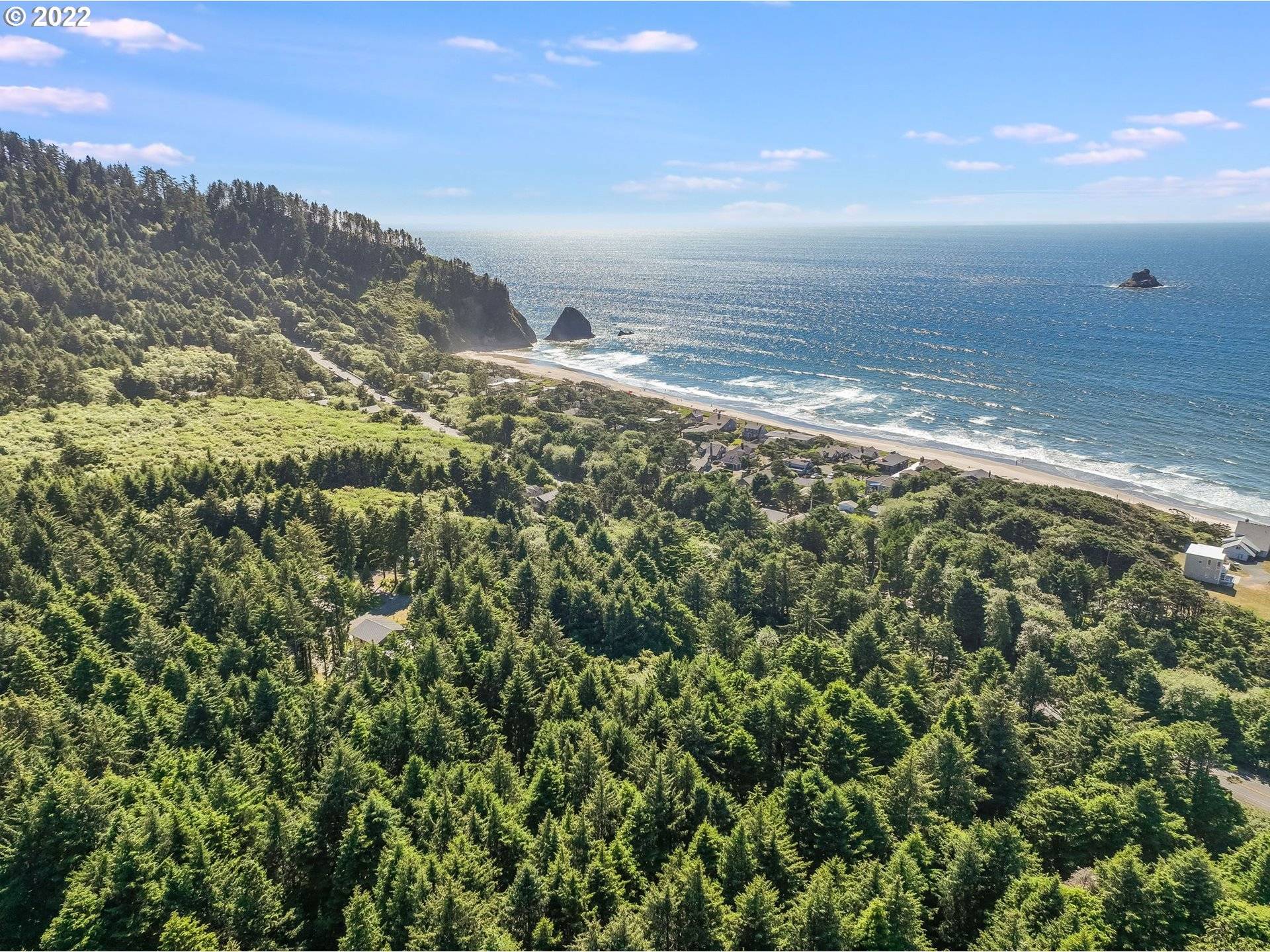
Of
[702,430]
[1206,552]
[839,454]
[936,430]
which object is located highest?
[702,430]

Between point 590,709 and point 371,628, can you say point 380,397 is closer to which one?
point 371,628

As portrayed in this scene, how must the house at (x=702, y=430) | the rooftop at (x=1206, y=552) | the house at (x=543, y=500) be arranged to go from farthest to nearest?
the house at (x=702, y=430) < the house at (x=543, y=500) < the rooftop at (x=1206, y=552)

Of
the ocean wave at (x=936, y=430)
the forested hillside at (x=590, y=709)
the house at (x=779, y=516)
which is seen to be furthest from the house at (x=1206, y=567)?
the house at (x=779, y=516)

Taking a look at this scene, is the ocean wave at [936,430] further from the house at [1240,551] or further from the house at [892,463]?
the house at [1240,551]

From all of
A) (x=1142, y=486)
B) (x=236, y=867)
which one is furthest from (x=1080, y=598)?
(x=236, y=867)

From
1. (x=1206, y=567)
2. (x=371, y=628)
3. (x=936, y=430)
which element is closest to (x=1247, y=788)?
(x=1206, y=567)

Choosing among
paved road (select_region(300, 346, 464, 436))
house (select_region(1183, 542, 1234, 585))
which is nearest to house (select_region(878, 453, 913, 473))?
house (select_region(1183, 542, 1234, 585))
